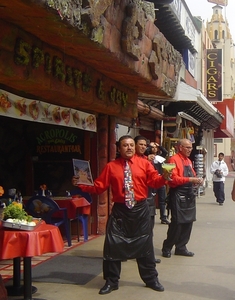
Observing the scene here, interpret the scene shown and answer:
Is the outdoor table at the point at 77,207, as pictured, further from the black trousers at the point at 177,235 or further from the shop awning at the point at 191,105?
the shop awning at the point at 191,105

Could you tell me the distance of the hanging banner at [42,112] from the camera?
648cm

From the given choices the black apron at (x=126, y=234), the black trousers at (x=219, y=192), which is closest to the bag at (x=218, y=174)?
the black trousers at (x=219, y=192)

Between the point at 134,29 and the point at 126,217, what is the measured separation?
2.67 meters

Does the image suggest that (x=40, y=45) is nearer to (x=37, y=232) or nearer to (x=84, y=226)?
(x=37, y=232)

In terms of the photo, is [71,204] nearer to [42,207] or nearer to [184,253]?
[42,207]

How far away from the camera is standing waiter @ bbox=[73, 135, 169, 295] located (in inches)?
246

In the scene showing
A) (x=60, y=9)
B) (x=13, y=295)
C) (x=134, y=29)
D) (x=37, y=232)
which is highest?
(x=134, y=29)

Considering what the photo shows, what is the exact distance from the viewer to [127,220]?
6277mm

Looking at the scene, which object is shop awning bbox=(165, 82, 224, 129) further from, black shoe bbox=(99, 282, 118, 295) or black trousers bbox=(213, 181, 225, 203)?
black shoe bbox=(99, 282, 118, 295)

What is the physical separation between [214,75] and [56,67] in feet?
66.1

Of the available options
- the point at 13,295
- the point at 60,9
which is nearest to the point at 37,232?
the point at 13,295

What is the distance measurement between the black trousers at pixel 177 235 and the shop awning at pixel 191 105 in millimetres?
3823

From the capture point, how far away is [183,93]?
46.0 ft

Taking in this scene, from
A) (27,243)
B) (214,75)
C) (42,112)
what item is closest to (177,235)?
→ (42,112)
